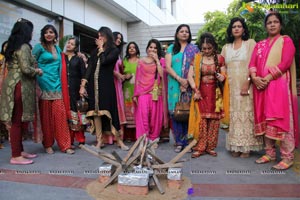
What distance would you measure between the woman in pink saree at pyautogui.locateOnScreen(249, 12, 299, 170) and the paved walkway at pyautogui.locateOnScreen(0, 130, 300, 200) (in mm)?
333

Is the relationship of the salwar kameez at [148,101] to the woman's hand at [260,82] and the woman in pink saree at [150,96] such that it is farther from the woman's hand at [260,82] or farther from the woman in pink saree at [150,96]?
the woman's hand at [260,82]

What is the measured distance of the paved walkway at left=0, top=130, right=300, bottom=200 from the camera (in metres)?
2.79

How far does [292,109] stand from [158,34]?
1226 centimetres

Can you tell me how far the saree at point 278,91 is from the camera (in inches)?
142

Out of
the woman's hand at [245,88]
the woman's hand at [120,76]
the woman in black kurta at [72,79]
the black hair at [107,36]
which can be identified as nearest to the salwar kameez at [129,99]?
the woman's hand at [120,76]

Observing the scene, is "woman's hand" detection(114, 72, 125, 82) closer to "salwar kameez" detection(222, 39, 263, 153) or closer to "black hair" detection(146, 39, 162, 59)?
"black hair" detection(146, 39, 162, 59)

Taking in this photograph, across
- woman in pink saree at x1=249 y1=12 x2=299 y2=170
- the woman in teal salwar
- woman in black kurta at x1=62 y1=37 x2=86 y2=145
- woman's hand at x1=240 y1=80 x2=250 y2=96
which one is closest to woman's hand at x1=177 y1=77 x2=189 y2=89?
the woman in teal salwar

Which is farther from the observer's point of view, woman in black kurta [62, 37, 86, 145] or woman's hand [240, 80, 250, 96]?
woman in black kurta [62, 37, 86, 145]

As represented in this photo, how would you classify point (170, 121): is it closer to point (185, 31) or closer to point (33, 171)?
point (185, 31)

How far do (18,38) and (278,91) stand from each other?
3239 mm

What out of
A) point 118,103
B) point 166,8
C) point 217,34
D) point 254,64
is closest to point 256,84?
point 254,64

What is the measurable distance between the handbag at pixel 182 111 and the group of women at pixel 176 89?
2.4 inches

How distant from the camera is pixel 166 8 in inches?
903

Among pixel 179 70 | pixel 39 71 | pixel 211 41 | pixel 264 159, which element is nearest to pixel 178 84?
pixel 179 70
